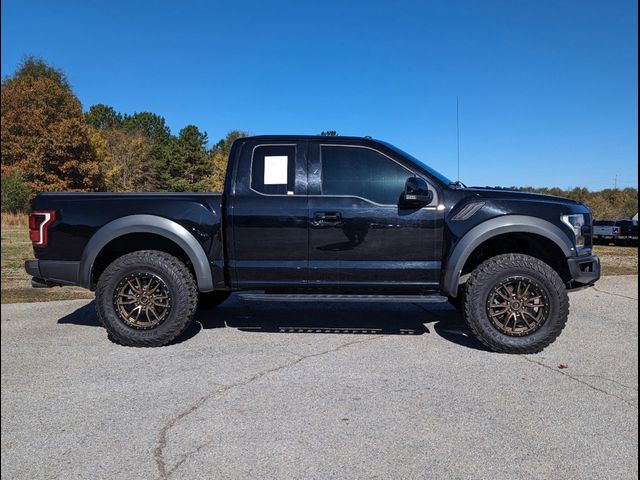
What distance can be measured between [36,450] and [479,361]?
328 cm

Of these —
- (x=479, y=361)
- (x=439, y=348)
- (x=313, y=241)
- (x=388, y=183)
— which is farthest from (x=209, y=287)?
(x=479, y=361)

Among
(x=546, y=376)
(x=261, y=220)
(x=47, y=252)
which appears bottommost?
(x=546, y=376)

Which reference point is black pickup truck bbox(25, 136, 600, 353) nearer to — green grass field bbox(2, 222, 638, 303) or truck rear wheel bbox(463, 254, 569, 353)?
truck rear wheel bbox(463, 254, 569, 353)

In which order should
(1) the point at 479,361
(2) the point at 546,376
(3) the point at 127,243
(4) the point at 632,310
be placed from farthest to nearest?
(4) the point at 632,310
(3) the point at 127,243
(1) the point at 479,361
(2) the point at 546,376

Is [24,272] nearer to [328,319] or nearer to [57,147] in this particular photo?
[328,319]

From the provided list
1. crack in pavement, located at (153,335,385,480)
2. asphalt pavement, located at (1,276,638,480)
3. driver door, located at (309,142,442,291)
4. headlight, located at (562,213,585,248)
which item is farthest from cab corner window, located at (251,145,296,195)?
headlight, located at (562,213,585,248)

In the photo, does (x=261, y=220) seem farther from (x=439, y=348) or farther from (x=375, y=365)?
(x=439, y=348)

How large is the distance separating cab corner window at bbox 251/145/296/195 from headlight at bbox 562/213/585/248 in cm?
264

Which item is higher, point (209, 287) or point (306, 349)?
point (209, 287)

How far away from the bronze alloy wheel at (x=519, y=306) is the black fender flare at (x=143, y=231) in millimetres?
2787

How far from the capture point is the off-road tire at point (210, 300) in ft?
17.7

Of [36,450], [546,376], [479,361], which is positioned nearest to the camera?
[36,450]


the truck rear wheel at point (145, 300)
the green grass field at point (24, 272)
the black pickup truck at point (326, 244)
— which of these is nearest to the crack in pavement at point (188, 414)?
the black pickup truck at point (326, 244)

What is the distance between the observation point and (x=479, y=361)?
3.84 metres
